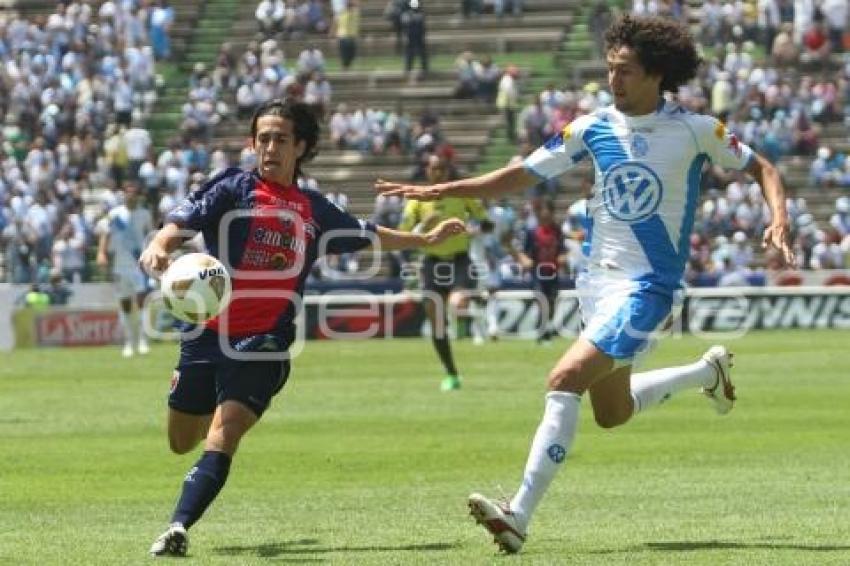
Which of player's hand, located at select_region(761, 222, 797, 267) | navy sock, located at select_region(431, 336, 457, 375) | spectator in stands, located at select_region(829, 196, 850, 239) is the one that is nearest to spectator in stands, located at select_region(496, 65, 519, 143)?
spectator in stands, located at select_region(829, 196, 850, 239)

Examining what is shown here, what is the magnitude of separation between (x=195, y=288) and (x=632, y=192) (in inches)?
96.6

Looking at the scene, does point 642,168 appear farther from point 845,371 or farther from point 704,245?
point 704,245

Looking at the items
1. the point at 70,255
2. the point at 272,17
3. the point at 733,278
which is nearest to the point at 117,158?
the point at 70,255

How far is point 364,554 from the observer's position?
10828 mm

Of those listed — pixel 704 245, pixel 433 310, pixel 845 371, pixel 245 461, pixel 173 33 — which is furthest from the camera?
pixel 173 33

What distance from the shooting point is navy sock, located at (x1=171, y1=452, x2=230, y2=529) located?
1095 centimetres

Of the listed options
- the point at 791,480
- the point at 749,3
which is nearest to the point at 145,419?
the point at 791,480

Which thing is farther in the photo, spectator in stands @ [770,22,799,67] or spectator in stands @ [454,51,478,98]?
spectator in stands @ [454,51,478,98]

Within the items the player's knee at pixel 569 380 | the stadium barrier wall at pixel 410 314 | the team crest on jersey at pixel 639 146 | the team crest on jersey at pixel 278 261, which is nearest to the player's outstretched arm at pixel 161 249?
the team crest on jersey at pixel 278 261

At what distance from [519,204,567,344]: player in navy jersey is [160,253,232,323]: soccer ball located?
23.4m

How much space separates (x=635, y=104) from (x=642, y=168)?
37cm

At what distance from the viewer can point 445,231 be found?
1238 cm

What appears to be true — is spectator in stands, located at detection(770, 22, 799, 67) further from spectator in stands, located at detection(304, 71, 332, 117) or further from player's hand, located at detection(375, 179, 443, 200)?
player's hand, located at detection(375, 179, 443, 200)

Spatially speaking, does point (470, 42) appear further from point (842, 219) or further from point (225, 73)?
point (842, 219)
